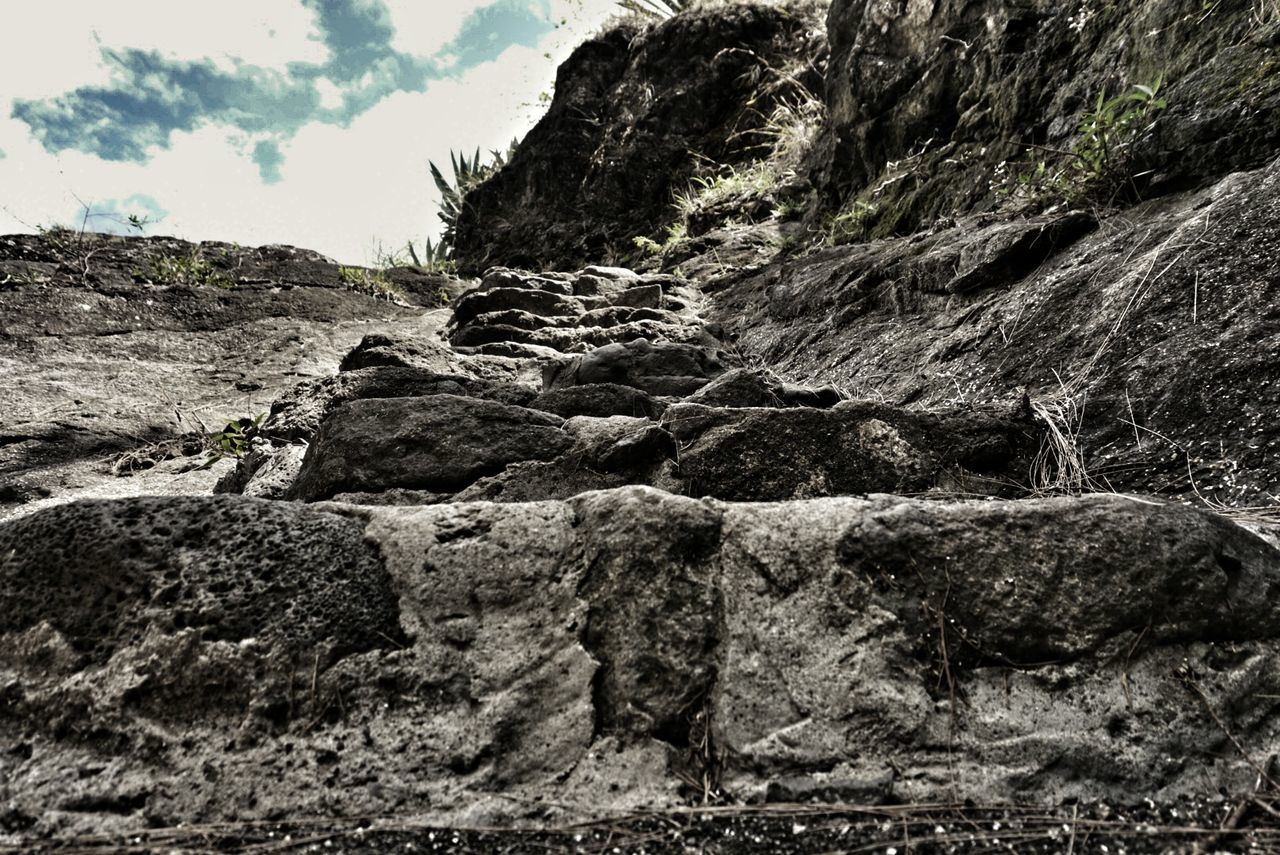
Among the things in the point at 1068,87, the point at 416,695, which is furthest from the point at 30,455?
the point at 1068,87

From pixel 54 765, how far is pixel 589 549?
922mm

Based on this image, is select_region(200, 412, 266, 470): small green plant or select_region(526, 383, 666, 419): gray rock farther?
select_region(200, 412, 266, 470): small green plant

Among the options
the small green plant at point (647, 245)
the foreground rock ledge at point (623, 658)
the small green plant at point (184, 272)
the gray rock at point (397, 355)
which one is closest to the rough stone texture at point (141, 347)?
the small green plant at point (184, 272)

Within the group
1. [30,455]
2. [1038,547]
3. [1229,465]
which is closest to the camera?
[1038,547]

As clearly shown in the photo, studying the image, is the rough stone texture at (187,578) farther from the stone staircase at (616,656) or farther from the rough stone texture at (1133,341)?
the rough stone texture at (1133,341)

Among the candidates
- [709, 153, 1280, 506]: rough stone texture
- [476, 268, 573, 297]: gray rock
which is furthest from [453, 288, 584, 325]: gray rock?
[709, 153, 1280, 506]: rough stone texture

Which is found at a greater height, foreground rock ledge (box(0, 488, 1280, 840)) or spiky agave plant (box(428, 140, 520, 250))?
spiky agave plant (box(428, 140, 520, 250))

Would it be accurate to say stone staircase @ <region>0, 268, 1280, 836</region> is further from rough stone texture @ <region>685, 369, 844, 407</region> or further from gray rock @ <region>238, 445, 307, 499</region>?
rough stone texture @ <region>685, 369, 844, 407</region>

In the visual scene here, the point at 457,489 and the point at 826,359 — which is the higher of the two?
the point at 826,359

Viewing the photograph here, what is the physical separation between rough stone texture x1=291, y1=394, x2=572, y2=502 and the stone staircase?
0.59 meters

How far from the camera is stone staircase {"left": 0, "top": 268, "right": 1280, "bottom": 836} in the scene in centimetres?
117

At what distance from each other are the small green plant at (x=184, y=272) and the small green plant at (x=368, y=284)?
100 cm

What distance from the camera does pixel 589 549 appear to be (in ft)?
4.77

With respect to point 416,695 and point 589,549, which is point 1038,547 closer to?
point 589,549
